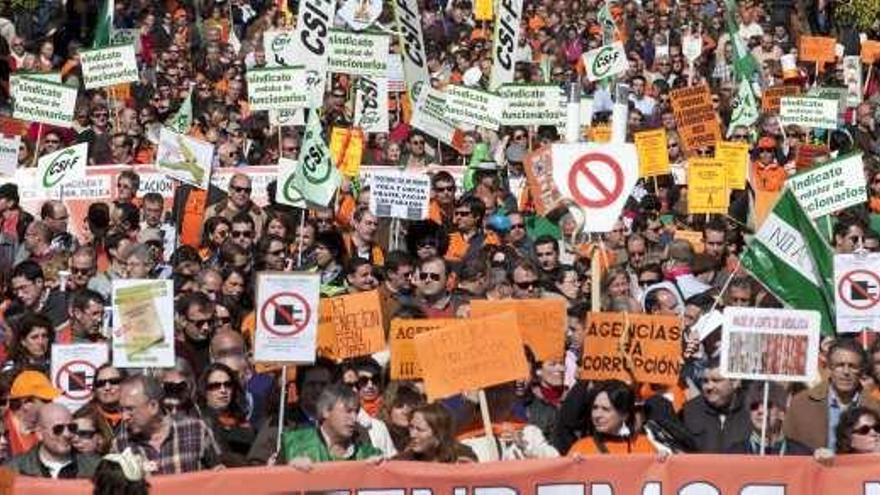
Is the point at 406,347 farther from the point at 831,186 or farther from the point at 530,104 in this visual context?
the point at 530,104

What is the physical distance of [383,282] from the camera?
48.7 feet

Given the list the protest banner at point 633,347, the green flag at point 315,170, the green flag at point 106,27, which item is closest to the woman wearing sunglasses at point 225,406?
the protest banner at point 633,347

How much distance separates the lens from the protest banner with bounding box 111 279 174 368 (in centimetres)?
1219

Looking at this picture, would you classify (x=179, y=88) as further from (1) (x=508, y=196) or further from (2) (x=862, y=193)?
(2) (x=862, y=193)

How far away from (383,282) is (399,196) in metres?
2.63

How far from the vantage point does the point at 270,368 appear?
13.0 meters

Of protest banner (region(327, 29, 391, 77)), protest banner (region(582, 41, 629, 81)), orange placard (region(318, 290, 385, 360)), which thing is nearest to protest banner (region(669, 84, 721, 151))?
protest banner (region(582, 41, 629, 81))

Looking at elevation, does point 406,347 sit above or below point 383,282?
below

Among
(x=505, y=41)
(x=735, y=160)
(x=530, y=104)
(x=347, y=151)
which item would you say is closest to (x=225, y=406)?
(x=347, y=151)

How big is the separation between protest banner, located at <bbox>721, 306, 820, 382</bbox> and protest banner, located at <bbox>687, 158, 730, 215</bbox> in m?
7.13

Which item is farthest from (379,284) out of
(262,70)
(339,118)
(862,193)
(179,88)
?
(179,88)

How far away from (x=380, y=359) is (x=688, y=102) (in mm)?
9014

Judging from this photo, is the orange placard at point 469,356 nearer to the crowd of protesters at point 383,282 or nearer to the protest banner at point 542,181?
the crowd of protesters at point 383,282

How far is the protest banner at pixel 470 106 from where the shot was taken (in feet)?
66.2
